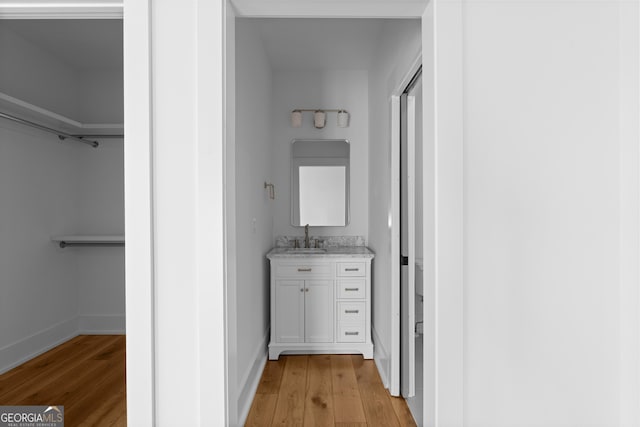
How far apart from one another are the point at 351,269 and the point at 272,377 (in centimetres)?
114

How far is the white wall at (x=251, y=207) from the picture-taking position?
2.37 meters

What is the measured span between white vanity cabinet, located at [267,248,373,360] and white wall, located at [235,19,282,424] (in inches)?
6.8

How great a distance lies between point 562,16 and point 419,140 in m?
0.99

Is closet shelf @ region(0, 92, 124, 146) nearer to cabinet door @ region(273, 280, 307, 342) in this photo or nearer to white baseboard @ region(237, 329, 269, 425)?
cabinet door @ region(273, 280, 307, 342)

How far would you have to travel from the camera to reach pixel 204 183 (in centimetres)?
137

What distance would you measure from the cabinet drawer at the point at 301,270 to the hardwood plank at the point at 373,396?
850 millimetres

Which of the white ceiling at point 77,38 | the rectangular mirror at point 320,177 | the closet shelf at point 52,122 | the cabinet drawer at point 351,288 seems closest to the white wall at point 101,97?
the white ceiling at point 77,38

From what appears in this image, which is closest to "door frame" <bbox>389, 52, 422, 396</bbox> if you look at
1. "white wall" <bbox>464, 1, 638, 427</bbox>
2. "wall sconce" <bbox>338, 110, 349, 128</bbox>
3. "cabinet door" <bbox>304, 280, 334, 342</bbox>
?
"cabinet door" <bbox>304, 280, 334, 342</bbox>

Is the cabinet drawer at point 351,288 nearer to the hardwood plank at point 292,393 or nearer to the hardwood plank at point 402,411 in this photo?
the hardwood plank at point 292,393

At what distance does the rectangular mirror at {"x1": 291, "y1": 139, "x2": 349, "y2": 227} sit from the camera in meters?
4.02

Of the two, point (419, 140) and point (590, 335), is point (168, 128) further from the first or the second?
point (590, 335)

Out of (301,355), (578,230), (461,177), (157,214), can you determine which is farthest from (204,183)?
(301,355)

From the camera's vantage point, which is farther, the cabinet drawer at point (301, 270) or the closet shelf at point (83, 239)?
the closet shelf at point (83, 239)
